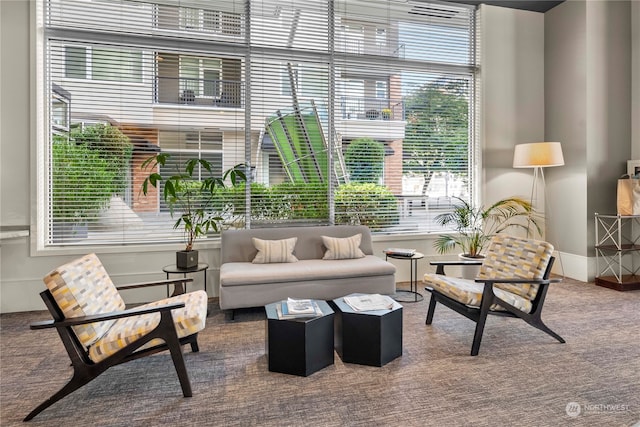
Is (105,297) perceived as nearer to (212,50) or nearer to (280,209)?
(280,209)

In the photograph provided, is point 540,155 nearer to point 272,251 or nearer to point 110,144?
point 272,251

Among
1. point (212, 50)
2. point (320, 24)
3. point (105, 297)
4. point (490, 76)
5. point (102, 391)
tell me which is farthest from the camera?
point (490, 76)

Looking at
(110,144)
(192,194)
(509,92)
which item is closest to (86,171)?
(110,144)

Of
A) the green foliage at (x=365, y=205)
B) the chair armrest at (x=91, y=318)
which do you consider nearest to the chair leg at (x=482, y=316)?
the chair armrest at (x=91, y=318)

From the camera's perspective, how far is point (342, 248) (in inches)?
172

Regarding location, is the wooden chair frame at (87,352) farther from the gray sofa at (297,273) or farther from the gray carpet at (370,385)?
the gray sofa at (297,273)

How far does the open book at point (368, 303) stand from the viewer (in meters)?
2.81

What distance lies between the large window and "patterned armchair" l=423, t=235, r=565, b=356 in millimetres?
1929

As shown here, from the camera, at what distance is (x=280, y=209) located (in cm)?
488

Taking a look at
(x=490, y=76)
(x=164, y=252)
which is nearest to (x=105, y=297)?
(x=164, y=252)

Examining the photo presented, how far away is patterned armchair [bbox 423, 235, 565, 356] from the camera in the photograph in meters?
2.92

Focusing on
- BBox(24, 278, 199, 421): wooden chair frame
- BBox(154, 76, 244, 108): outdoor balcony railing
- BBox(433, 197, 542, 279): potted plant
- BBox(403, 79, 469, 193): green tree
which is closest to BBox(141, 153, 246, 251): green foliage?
BBox(154, 76, 244, 108): outdoor balcony railing

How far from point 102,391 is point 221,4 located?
13.8ft

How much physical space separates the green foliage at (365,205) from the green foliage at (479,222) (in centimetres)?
72
